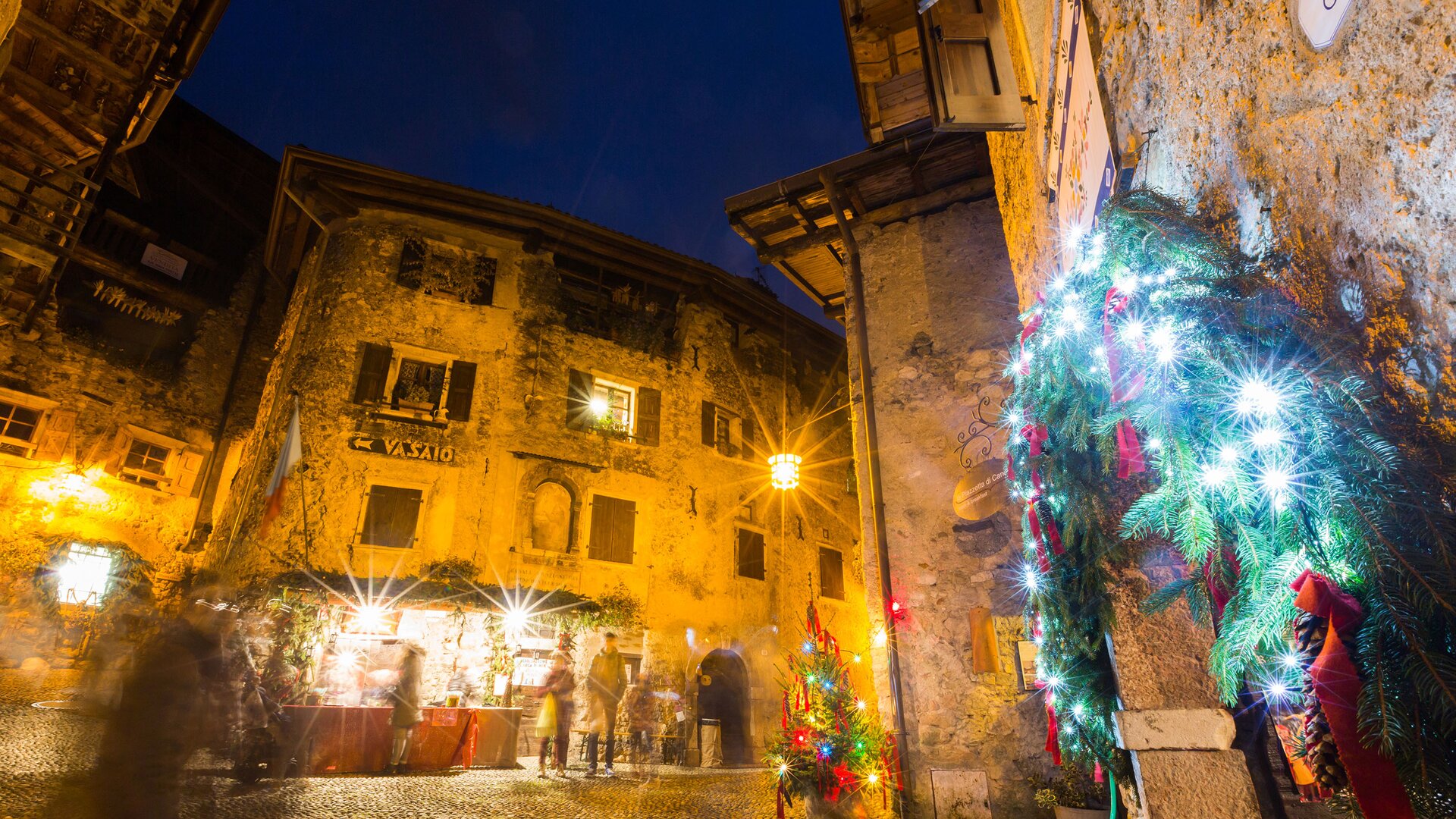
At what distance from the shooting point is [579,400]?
15359 millimetres

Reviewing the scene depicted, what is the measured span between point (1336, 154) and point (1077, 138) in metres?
1.98

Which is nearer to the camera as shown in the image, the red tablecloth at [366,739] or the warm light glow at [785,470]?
the red tablecloth at [366,739]

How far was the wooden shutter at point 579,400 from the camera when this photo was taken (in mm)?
15086

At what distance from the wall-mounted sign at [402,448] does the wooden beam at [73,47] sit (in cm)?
643

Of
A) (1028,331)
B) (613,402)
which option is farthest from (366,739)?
(613,402)

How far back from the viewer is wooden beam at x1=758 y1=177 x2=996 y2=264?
8.65 metres

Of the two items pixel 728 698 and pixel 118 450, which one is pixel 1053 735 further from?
pixel 118 450

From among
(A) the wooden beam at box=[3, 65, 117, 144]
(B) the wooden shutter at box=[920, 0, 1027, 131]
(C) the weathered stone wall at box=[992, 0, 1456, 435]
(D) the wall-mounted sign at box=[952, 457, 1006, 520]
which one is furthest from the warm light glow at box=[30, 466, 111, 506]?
(C) the weathered stone wall at box=[992, 0, 1456, 435]

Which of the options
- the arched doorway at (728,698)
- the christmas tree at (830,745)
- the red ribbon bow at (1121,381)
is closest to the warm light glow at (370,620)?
the arched doorway at (728,698)

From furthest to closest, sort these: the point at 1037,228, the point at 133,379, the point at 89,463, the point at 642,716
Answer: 1. the point at 133,379
2. the point at 89,463
3. the point at 642,716
4. the point at 1037,228

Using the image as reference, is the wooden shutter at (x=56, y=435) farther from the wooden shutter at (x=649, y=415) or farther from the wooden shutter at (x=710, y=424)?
the wooden shutter at (x=710, y=424)

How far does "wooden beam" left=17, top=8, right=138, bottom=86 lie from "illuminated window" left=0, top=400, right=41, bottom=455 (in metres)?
8.33

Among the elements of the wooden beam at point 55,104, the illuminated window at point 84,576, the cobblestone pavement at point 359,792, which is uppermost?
the wooden beam at point 55,104

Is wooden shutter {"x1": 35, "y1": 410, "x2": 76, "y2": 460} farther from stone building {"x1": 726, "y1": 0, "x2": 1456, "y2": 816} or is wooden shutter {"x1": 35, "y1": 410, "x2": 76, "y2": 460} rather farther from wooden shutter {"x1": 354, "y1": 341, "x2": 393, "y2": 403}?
stone building {"x1": 726, "y1": 0, "x2": 1456, "y2": 816}
